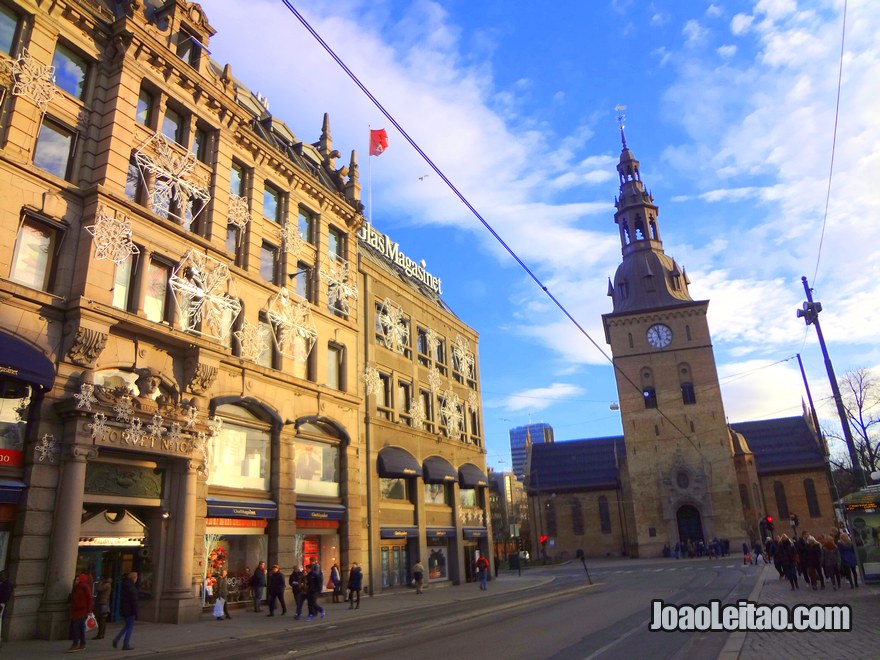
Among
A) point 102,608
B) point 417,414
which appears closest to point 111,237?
point 102,608

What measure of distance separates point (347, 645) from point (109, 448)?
8689 millimetres

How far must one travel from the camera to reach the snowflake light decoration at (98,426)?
1644 centimetres

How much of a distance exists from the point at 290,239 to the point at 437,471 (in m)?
14.9

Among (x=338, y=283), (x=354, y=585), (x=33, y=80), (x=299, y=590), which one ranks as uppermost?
(x=33, y=80)

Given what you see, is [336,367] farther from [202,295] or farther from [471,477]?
[471,477]

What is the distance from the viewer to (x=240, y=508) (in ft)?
69.1

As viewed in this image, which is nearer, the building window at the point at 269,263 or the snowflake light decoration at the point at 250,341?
the snowflake light decoration at the point at 250,341

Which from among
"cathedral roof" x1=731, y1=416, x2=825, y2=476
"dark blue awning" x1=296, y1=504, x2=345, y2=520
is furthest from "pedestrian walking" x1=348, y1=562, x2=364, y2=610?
"cathedral roof" x1=731, y1=416, x2=825, y2=476

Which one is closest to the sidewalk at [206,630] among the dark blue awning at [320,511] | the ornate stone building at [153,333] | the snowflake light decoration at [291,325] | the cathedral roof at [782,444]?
the ornate stone building at [153,333]

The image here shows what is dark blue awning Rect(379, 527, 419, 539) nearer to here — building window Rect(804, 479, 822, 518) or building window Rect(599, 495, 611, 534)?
building window Rect(599, 495, 611, 534)

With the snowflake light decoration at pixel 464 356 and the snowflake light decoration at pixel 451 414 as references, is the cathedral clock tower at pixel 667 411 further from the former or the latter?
the snowflake light decoration at pixel 451 414

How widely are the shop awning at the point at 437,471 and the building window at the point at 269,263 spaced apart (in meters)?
13.5

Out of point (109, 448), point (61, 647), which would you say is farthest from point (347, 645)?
point (109, 448)

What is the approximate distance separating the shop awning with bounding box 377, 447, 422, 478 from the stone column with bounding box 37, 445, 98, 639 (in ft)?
48.4
